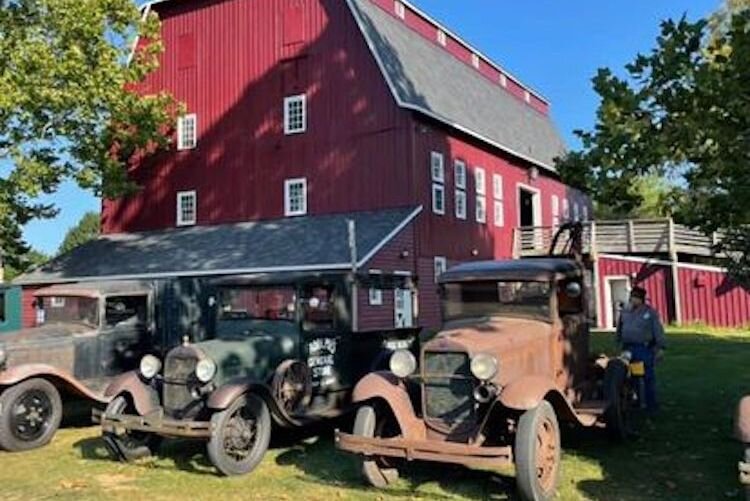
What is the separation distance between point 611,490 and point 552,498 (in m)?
0.62

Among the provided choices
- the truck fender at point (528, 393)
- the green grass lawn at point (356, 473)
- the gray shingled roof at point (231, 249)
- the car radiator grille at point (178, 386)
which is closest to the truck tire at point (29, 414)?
the green grass lawn at point (356, 473)

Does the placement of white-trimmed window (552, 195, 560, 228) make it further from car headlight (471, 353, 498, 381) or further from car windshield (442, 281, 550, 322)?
car headlight (471, 353, 498, 381)

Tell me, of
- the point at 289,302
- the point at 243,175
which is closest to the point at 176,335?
the point at 289,302

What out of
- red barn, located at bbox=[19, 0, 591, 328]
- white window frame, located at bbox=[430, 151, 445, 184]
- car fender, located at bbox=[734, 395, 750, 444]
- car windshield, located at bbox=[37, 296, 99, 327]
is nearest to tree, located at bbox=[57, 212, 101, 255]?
red barn, located at bbox=[19, 0, 591, 328]

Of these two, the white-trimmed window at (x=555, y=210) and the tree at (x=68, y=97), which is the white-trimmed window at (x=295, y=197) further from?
the white-trimmed window at (x=555, y=210)

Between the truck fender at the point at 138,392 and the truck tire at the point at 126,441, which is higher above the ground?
the truck fender at the point at 138,392

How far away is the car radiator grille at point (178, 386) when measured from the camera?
853 centimetres

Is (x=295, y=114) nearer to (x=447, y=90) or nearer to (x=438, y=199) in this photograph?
(x=438, y=199)

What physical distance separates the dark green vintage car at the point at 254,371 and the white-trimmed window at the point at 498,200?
19730 mm

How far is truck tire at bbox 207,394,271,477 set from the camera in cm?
778

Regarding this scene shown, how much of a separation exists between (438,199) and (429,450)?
19.3m

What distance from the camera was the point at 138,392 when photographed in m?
8.79

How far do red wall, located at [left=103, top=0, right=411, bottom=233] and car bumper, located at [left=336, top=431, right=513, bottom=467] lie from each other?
57.3ft

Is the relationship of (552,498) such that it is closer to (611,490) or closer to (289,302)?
(611,490)
